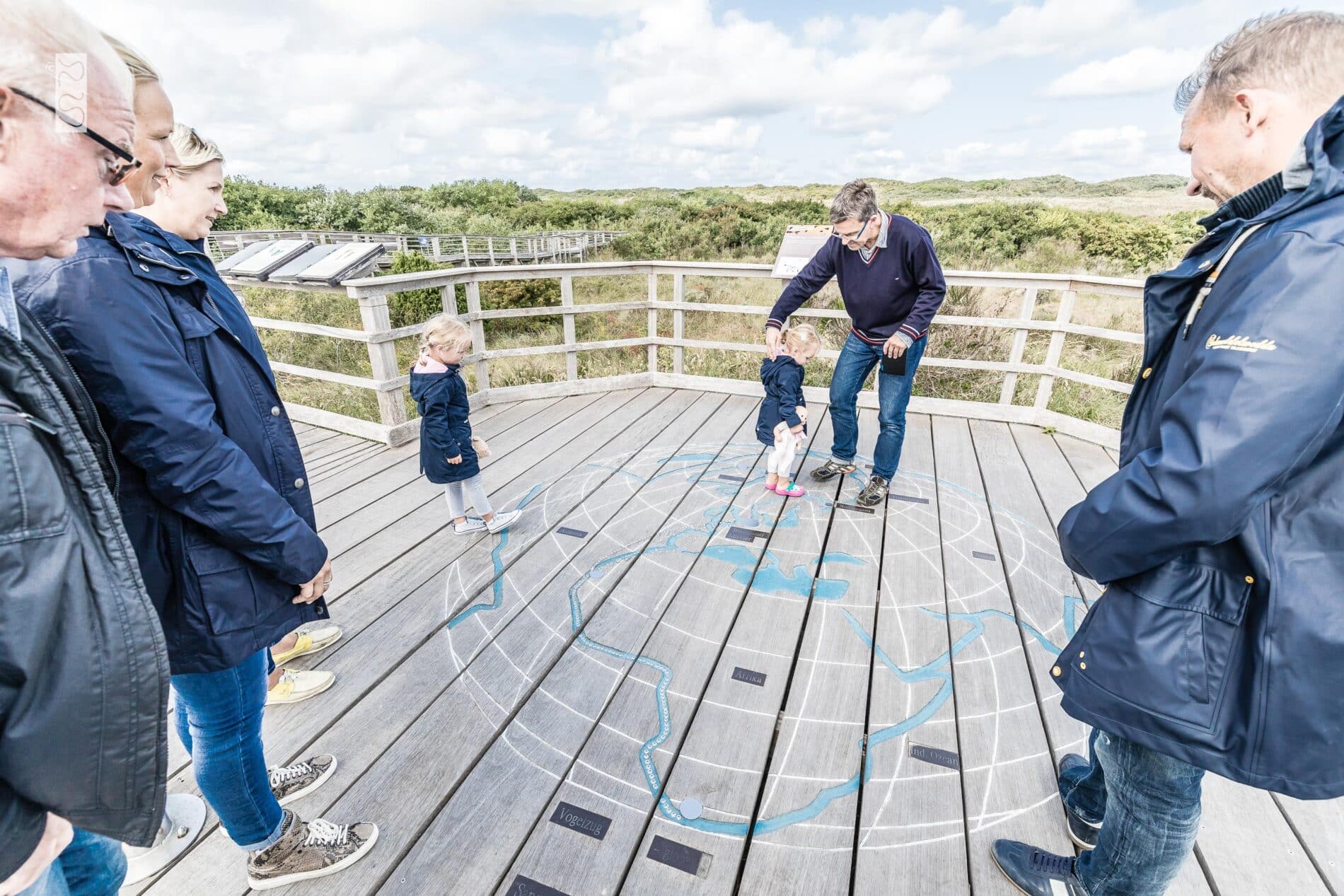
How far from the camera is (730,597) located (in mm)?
2676

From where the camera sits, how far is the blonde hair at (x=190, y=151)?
138 cm

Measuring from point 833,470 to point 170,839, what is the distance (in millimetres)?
3368

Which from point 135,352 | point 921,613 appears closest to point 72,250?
point 135,352

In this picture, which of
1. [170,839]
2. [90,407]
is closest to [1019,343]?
[90,407]

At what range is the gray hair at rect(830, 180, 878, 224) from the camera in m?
3.17

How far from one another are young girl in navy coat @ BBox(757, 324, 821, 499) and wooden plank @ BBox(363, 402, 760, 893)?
0.67m

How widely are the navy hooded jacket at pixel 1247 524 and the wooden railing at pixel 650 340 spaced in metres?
3.51

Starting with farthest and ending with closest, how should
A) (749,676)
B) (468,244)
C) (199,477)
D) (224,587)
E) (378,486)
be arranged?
(468,244), (378,486), (749,676), (224,587), (199,477)

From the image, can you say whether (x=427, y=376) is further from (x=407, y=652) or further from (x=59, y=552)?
(x=59, y=552)

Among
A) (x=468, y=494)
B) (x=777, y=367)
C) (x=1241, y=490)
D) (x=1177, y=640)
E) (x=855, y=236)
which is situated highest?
(x=855, y=236)

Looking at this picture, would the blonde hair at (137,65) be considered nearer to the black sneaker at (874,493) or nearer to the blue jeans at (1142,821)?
the blue jeans at (1142,821)

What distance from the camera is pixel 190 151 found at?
139 centimetres

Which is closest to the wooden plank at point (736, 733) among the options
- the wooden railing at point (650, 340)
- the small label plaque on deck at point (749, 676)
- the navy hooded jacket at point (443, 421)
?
the small label plaque on deck at point (749, 676)

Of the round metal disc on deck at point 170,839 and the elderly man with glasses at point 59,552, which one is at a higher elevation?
the elderly man with glasses at point 59,552
